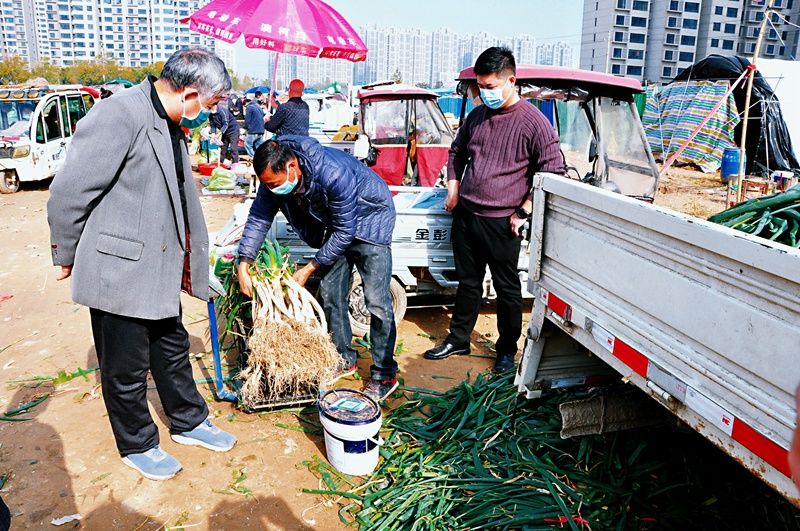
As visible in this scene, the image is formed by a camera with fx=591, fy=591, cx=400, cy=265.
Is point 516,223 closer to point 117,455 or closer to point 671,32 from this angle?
point 117,455

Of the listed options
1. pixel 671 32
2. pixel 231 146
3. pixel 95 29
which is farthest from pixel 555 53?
pixel 231 146

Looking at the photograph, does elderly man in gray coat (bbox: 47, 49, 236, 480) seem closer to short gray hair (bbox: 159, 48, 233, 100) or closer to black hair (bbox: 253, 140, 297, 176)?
short gray hair (bbox: 159, 48, 233, 100)

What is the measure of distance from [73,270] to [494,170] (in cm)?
A: 269

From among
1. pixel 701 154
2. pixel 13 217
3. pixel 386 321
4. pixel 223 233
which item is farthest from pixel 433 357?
pixel 701 154

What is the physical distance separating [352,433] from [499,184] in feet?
6.63

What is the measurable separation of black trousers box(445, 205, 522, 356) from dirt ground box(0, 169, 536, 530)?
324 millimetres

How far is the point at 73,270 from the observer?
9.28 ft

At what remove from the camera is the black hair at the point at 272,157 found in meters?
3.45

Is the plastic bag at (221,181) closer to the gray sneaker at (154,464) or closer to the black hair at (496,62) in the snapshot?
the black hair at (496,62)

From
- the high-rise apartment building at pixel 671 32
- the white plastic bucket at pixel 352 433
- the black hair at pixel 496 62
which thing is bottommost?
the white plastic bucket at pixel 352 433

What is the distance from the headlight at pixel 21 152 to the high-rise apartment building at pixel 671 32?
78135mm

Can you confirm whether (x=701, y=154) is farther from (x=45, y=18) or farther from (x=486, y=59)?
(x=45, y=18)

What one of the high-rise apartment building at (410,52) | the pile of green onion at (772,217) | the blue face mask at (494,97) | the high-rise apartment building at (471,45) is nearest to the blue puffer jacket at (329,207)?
the blue face mask at (494,97)

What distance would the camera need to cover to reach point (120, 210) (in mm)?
2746
